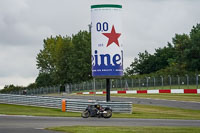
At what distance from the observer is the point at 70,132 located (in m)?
20.3

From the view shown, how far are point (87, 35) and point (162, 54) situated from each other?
18.5 m

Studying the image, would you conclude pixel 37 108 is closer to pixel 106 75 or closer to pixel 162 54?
pixel 106 75

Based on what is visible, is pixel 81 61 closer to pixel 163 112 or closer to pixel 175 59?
pixel 175 59

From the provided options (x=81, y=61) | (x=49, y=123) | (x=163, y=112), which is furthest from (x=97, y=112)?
(x=81, y=61)

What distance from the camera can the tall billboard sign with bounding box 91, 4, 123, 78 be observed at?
34219 millimetres

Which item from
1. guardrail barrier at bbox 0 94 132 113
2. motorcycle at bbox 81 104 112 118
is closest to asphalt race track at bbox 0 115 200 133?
motorcycle at bbox 81 104 112 118

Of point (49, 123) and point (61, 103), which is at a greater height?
point (61, 103)

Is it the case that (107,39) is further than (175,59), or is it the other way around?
(175,59)

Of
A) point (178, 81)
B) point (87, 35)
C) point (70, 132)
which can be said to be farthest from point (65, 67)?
point (70, 132)

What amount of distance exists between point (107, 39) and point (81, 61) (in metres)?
85.0

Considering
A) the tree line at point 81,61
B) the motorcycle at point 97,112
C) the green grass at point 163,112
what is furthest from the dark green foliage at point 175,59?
the motorcycle at point 97,112

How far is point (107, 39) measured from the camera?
1357 inches

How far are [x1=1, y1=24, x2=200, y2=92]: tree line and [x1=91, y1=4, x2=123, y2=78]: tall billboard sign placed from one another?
64.0m

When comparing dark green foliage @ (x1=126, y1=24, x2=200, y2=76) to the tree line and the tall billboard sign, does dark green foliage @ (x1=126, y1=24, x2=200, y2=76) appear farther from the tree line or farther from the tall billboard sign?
the tall billboard sign
